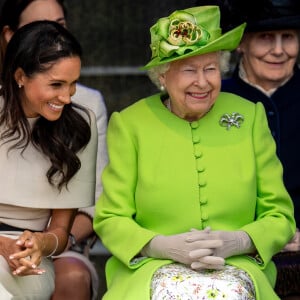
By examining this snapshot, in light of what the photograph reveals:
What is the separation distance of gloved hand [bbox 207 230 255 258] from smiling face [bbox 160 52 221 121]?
22.1 inches

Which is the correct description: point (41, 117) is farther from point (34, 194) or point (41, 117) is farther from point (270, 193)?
point (270, 193)

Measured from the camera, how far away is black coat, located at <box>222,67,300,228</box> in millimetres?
6352

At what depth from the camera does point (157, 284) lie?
17.5 feet

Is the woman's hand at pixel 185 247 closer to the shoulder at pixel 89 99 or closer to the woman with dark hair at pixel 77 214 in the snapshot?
the woman with dark hair at pixel 77 214

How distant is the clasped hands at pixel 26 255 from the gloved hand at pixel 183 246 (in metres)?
0.47

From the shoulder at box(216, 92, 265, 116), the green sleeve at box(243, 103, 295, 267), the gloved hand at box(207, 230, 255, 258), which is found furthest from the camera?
the shoulder at box(216, 92, 265, 116)

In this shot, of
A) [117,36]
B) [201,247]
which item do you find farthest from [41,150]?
[117,36]

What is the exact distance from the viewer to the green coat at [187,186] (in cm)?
565

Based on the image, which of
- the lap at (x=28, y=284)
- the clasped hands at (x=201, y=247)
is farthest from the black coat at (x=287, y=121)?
the lap at (x=28, y=284)

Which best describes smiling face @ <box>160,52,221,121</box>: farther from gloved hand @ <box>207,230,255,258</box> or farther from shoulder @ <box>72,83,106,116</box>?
shoulder @ <box>72,83,106,116</box>

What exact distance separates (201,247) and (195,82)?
72 cm

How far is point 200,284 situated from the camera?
5270 millimetres

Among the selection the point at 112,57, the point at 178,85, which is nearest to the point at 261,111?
the point at 178,85

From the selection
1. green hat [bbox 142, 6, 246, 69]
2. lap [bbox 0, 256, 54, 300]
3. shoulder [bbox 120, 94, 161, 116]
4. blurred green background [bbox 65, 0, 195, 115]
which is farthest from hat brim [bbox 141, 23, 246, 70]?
blurred green background [bbox 65, 0, 195, 115]
